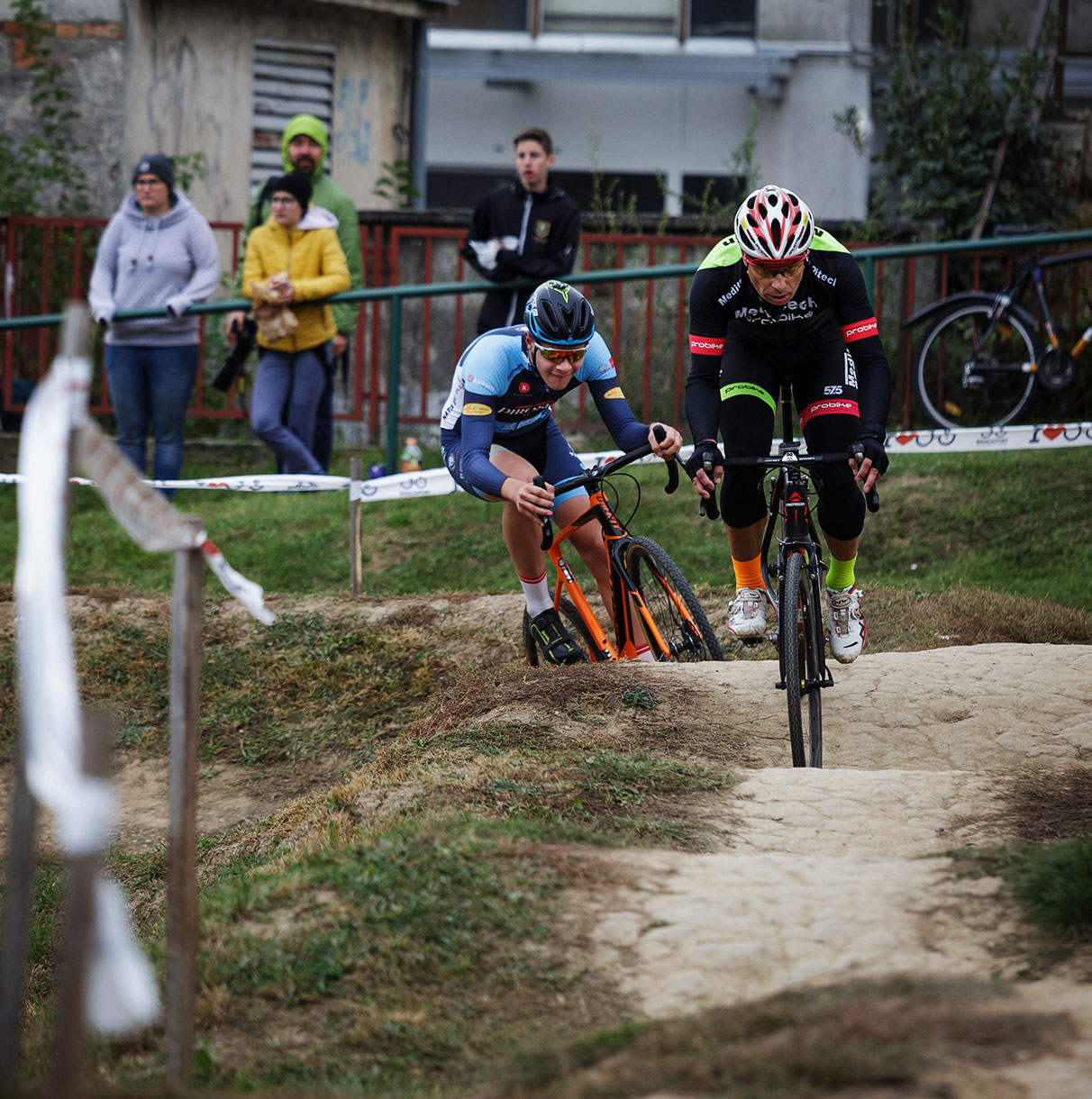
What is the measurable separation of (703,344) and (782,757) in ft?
5.96

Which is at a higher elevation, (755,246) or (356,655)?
(755,246)

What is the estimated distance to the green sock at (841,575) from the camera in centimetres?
654

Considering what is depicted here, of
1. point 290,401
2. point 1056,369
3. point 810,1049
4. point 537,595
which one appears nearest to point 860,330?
point 537,595

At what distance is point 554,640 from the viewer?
276 inches

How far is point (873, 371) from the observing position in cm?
623

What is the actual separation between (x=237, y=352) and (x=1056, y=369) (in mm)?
6058

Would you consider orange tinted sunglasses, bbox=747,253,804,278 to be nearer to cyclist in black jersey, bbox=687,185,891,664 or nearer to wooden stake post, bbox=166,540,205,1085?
cyclist in black jersey, bbox=687,185,891,664

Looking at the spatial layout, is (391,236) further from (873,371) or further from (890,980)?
(890,980)

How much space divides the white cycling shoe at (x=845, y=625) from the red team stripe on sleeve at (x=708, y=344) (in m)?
1.19

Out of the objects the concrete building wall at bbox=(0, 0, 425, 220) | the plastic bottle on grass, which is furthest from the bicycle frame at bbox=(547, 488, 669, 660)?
the concrete building wall at bbox=(0, 0, 425, 220)

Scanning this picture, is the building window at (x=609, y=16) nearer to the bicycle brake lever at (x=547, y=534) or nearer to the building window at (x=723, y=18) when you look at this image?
the building window at (x=723, y=18)

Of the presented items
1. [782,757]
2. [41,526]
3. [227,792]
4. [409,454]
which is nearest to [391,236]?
[409,454]

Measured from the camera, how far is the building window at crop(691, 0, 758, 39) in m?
19.2

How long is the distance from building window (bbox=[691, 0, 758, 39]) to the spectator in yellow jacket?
10570mm
